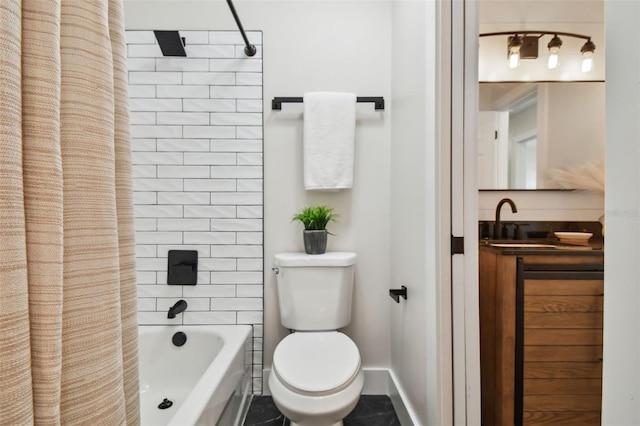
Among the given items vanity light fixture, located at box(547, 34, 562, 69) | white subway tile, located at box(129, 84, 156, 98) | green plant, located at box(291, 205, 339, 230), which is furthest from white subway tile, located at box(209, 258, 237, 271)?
vanity light fixture, located at box(547, 34, 562, 69)

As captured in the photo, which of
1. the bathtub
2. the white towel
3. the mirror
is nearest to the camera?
the bathtub

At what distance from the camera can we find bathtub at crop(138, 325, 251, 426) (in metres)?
1.45

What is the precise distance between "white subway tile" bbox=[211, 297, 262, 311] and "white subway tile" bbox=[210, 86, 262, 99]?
44.2 inches

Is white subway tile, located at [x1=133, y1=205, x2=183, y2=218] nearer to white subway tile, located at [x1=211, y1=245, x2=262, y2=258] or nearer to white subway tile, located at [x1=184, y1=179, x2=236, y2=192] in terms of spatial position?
white subway tile, located at [x1=184, y1=179, x2=236, y2=192]

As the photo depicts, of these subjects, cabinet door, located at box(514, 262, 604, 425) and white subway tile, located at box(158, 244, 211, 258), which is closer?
cabinet door, located at box(514, 262, 604, 425)

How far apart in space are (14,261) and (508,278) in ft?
4.64

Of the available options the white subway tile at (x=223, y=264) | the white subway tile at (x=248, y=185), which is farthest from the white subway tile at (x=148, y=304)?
the white subway tile at (x=248, y=185)

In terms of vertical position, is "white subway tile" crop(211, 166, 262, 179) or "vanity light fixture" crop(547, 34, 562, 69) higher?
"vanity light fixture" crop(547, 34, 562, 69)

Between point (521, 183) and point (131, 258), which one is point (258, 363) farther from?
point (521, 183)

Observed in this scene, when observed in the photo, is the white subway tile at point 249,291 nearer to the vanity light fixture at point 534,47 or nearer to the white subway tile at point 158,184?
the white subway tile at point 158,184

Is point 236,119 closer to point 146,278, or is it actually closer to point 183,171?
point 183,171

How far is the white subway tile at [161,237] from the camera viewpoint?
1.76 metres

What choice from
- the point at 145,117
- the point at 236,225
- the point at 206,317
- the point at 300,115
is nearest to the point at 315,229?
the point at 236,225

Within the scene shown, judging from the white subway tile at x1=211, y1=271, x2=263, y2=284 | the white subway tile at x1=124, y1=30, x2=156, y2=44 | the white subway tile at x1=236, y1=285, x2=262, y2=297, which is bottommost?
the white subway tile at x1=236, y1=285, x2=262, y2=297
